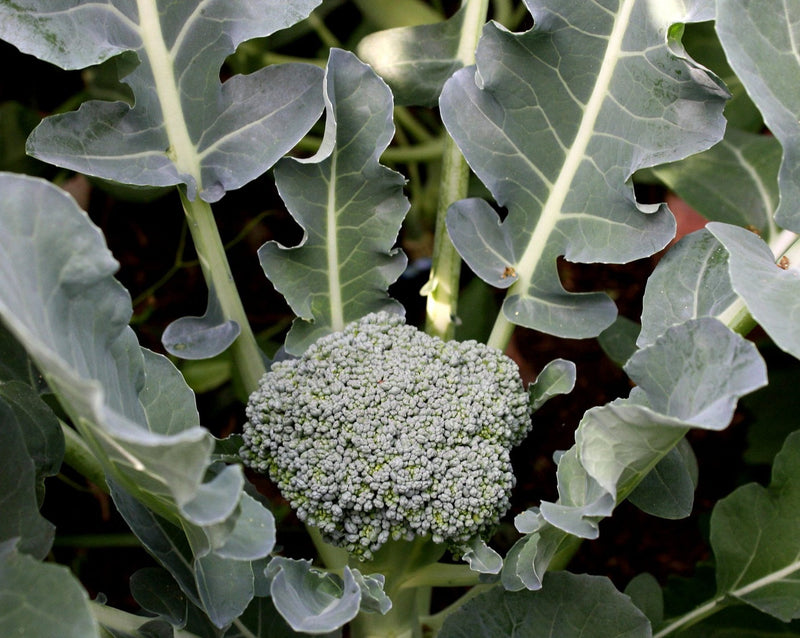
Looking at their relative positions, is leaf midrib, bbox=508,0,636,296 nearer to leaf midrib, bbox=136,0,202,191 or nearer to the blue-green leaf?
the blue-green leaf

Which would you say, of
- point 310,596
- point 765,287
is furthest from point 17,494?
point 765,287

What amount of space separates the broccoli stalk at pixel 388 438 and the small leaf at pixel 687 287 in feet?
0.42

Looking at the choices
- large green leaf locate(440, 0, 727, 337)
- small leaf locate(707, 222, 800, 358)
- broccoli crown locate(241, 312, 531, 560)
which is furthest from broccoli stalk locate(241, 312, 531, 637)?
small leaf locate(707, 222, 800, 358)

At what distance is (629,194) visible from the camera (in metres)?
0.72

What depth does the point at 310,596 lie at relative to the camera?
610mm

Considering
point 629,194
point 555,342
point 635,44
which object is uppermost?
point 635,44

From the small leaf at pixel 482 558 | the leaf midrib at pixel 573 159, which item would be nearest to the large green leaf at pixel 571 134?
the leaf midrib at pixel 573 159

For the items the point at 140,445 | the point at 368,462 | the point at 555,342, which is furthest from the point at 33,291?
the point at 555,342

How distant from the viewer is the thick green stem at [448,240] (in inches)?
32.0

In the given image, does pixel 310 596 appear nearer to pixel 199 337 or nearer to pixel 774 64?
pixel 199 337

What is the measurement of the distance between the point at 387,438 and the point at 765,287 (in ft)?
0.99

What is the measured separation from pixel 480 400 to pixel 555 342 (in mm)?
568

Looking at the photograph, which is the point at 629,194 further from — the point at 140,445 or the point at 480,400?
the point at 140,445

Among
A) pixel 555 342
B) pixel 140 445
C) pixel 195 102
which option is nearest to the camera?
pixel 140 445
